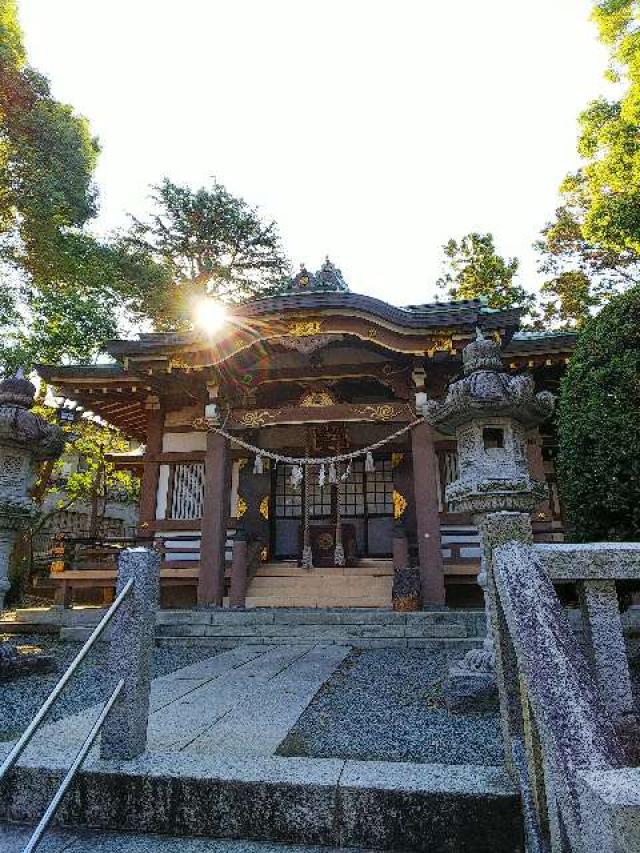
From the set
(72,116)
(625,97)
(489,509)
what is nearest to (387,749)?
(489,509)

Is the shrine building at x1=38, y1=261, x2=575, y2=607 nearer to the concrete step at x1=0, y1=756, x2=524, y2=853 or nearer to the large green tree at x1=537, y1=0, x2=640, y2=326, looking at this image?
the large green tree at x1=537, y1=0, x2=640, y2=326

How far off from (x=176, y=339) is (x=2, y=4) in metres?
12.0

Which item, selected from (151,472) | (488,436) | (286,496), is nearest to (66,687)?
(488,436)

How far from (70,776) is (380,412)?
841cm

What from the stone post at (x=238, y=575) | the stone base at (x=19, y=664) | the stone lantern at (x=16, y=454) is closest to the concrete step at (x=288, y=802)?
the stone base at (x=19, y=664)

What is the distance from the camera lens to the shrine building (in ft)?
31.3

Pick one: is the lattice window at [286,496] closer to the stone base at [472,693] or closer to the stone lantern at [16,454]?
the stone lantern at [16,454]

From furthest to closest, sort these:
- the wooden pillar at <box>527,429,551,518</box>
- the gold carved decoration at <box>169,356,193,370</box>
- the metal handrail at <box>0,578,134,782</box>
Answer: the gold carved decoration at <box>169,356,193,370</box>
the wooden pillar at <box>527,429,551,518</box>
the metal handrail at <box>0,578,134,782</box>

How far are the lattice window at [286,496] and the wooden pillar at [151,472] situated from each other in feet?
10.6

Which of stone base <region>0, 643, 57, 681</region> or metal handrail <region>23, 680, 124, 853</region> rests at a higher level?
metal handrail <region>23, 680, 124, 853</region>

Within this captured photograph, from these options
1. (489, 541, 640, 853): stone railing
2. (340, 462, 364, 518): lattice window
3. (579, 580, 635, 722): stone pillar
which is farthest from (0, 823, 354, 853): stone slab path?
(340, 462, 364, 518): lattice window

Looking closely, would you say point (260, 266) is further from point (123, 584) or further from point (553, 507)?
point (123, 584)

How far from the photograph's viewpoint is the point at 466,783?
2.37m

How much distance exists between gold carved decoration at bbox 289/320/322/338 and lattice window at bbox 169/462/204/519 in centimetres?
394
